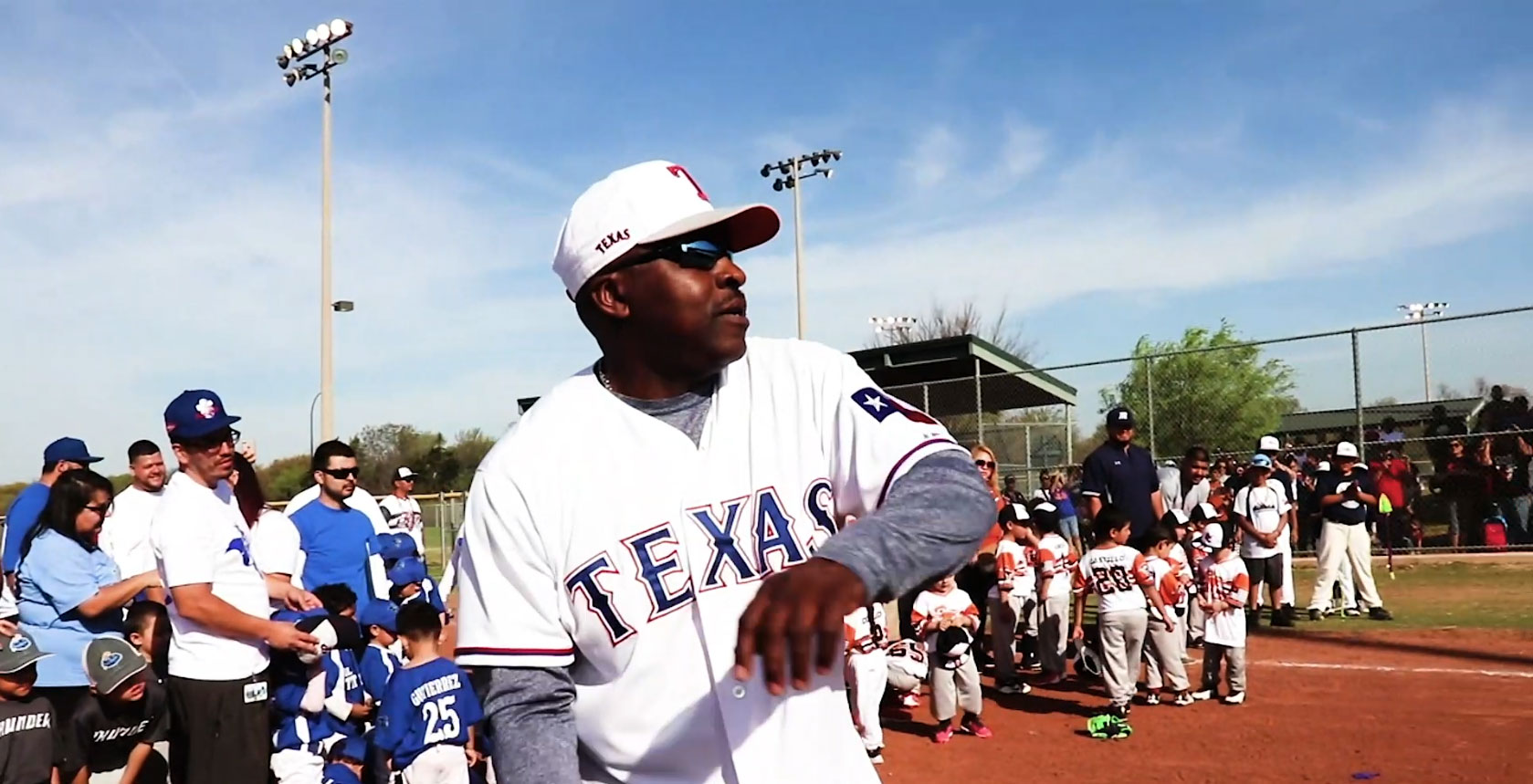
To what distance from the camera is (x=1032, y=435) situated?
22.3 metres

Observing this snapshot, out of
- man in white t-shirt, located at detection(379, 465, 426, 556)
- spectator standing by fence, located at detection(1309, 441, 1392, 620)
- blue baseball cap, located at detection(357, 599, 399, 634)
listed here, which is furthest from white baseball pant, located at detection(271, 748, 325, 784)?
spectator standing by fence, located at detection(1309, 441, 1392, 620)

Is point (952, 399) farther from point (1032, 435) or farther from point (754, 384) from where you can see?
point (754, 384)

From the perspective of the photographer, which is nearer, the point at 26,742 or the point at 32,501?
the point at 26,742

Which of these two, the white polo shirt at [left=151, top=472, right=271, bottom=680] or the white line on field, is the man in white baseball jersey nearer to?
the white polo shirt at [left=151, top=472, right=271, bottom=680]

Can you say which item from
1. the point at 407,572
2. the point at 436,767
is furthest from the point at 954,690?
the point at 436,767

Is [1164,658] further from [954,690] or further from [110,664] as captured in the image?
[110,664]

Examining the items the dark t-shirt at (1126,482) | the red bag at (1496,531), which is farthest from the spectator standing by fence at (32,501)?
the red bag at (1496,531)

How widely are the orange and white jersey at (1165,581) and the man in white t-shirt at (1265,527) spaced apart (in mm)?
3180

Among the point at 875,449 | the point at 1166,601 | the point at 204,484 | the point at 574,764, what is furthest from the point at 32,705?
the point at 1166,601

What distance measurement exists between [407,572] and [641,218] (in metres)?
7.12

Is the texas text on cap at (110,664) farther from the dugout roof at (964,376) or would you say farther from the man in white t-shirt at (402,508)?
the dugout roof at (964,376)

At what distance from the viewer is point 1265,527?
13039 mm

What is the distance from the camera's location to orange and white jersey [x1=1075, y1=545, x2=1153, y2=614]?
31.6 feet

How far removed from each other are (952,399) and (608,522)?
17788mm
